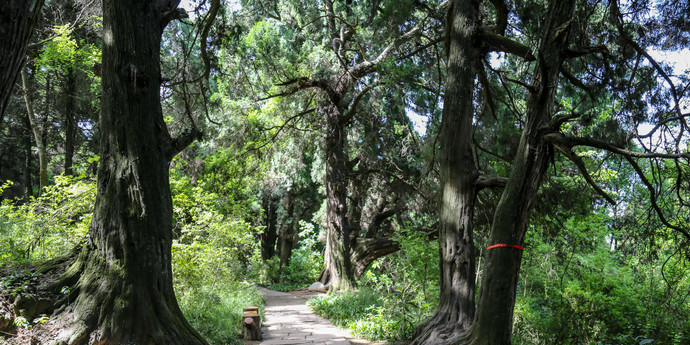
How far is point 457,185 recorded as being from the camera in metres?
6.17

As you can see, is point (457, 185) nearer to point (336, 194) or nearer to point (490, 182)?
point (490, 182)

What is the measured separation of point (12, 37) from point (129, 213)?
2.95 m

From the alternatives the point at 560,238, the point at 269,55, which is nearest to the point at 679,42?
the point at 560,238

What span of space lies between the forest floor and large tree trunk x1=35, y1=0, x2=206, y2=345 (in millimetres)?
2812

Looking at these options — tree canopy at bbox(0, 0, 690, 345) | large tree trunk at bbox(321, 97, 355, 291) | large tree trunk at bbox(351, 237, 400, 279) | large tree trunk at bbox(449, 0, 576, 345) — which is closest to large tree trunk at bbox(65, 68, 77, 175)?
tree canopy at bbox(0, 0, 690, 345)

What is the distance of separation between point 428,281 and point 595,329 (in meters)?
3.31

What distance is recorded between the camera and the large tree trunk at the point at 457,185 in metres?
5.98

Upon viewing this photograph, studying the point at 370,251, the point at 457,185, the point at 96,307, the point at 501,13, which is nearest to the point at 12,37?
the point at 96,307

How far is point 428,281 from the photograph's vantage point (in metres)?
8.60

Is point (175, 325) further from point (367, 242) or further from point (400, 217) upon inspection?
point (400, 217)

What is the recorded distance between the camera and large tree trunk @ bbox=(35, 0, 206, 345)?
441cm

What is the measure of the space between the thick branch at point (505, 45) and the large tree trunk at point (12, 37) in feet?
17.5

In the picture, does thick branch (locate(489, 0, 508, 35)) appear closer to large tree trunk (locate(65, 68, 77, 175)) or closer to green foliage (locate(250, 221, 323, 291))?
green foliage (locate(250, 221, 323, 291))

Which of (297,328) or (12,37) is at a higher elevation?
(12,37)
